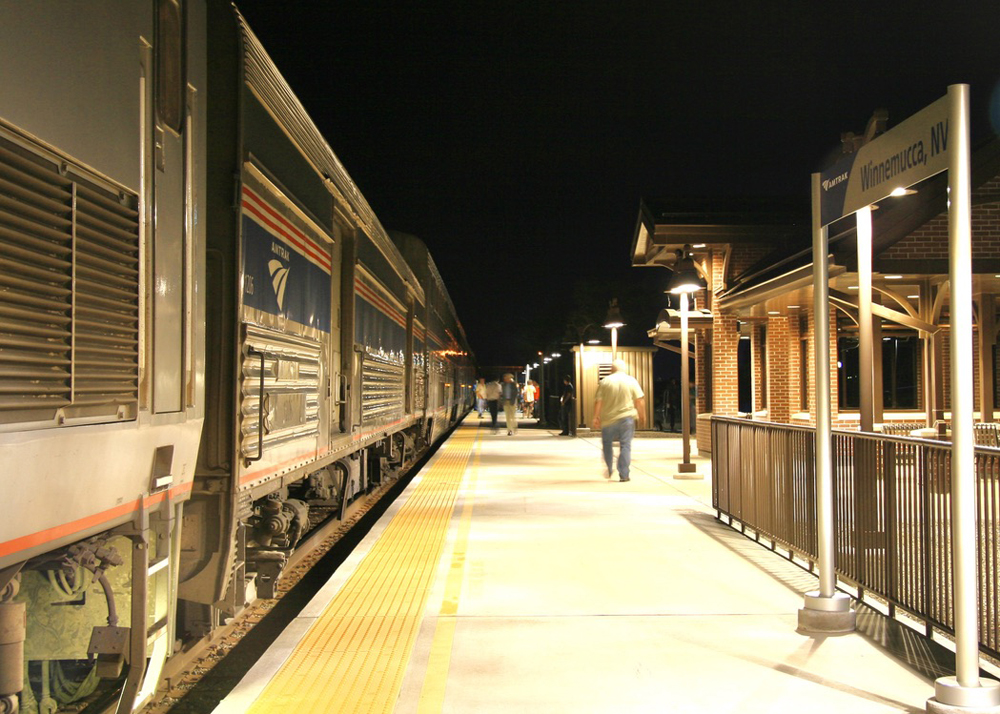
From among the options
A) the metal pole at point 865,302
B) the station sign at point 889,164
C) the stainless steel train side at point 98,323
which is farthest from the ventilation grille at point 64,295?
the metal pole at point 865,302

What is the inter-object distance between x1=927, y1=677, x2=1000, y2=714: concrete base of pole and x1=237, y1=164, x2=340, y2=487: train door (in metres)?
3.44

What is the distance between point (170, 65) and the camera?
3.98 metres

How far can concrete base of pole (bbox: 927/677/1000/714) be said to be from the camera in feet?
12.1

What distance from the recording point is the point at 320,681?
427 centimetres

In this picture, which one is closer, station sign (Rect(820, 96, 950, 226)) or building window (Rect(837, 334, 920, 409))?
station sign (Rect(820, 96, 950, 226))

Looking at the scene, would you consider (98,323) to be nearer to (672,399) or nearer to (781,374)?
(781,374)

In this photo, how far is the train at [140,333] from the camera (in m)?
2.79

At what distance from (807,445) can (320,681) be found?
156 inches

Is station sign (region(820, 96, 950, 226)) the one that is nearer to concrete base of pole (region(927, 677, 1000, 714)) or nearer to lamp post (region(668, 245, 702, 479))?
concrete base of pole (region(927, 677, 1000, 714))

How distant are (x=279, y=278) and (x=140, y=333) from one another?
2016mm

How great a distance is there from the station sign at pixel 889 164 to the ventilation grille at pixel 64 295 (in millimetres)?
3492

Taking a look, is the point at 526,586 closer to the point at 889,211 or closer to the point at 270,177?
the point at 270,177

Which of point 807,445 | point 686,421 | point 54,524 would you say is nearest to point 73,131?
point 54,524

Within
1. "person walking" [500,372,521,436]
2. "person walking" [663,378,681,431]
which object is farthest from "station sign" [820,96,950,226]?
"person walking" [663,378,681,431]
